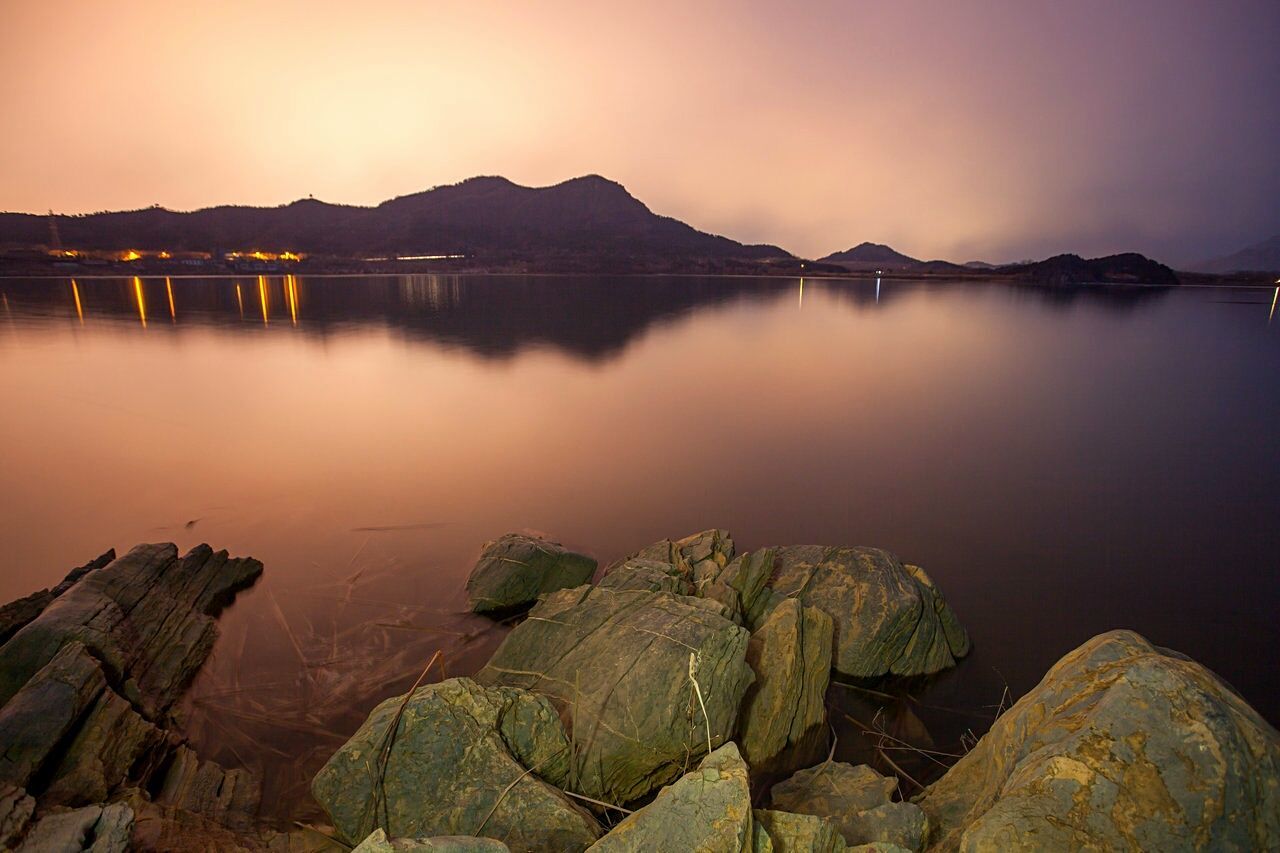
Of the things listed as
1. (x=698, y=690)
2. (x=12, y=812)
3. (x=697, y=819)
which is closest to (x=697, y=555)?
(x=698, y=690)

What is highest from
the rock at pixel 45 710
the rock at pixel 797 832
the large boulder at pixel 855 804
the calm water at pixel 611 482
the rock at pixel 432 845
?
the rock at pixel 432 845

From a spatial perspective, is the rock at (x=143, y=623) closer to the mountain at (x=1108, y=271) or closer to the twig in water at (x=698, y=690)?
the twig in water at (x=698, y=690)

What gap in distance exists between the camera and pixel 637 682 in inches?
235

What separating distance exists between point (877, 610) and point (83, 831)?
336 inches

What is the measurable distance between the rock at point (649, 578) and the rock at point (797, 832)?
367cm

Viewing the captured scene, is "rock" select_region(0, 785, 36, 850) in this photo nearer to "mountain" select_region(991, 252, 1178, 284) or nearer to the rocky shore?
the rocky shore

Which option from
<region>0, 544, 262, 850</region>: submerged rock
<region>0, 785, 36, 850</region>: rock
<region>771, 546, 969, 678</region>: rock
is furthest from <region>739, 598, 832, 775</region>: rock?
<region>0, 785, 36, 850</region>: rock

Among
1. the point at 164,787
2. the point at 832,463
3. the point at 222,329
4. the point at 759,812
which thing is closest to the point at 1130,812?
the point at 759,812

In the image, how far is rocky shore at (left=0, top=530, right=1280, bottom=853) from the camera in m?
3.70

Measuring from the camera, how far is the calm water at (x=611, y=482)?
8844 millimetres

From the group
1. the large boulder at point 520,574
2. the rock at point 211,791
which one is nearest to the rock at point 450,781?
the rock at point 211,791

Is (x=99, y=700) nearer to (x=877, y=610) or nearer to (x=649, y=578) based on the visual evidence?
(x=649, y=578)

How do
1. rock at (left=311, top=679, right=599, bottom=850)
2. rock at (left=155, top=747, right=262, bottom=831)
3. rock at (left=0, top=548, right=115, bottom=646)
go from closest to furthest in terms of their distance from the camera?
rock at (left=311, top=679, right=599, bottom=850)
rock at (left=155, top=747, right=262, bottom=831)
rock at (left=0, top=548, right=115, bottom=646)

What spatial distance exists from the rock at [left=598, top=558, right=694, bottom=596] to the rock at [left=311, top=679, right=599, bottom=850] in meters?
2.89
